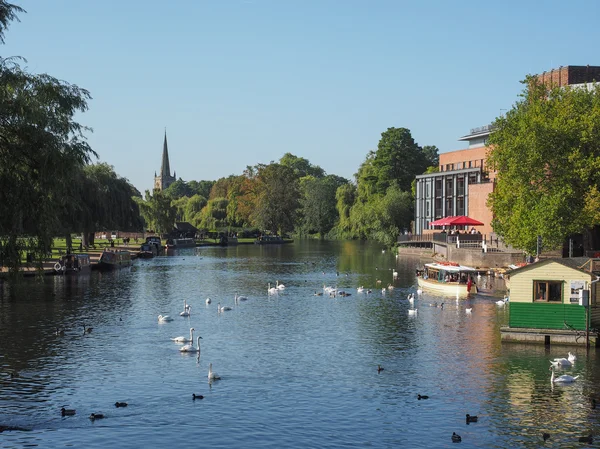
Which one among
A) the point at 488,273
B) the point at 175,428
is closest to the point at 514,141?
the point at 488,273

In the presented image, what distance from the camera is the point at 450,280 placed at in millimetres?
76000

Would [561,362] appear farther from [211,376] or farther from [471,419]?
[211,376]

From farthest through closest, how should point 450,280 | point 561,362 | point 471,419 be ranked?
point 450,280
point 561,362
point 471,419

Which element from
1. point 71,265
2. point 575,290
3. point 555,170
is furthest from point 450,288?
point 71,265

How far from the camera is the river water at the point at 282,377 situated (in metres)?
30.1

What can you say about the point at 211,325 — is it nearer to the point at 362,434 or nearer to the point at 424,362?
the point at 424,362

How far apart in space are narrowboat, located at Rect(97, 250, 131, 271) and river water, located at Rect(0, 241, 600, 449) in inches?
1231

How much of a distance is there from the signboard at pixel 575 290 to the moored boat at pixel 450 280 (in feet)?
92.4

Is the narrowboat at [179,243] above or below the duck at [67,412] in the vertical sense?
above

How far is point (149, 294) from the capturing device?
74125 millimetres

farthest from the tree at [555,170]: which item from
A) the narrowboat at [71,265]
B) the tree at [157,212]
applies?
the tree at [157,212]

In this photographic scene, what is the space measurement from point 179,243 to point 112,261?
68905 millimetres

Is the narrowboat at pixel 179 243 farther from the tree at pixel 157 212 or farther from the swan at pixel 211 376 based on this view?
the swan at pixel 211 376

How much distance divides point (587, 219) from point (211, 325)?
3808cm
